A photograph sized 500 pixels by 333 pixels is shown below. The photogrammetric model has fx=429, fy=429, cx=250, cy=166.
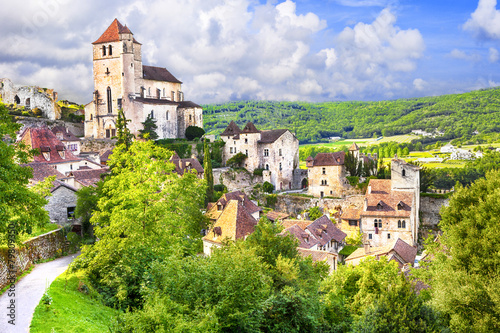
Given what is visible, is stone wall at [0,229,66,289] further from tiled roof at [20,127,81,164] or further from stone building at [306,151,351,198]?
stone building at [306,151,351,198]

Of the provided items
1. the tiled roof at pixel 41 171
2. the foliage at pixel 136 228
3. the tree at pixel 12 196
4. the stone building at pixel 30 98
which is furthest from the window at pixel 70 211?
the stone building at pixel 30 98

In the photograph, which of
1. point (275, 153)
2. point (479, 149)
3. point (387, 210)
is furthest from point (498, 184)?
point (479, 149)

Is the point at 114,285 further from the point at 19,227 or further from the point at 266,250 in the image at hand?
the point at 266,250

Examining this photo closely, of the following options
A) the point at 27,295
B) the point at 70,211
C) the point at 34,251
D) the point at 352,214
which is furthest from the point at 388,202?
the point at 27,295

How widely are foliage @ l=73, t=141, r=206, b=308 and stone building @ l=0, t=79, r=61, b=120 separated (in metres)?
60.3

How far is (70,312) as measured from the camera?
15.8 metres

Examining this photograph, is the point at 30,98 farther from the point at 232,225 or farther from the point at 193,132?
the point at 232,225

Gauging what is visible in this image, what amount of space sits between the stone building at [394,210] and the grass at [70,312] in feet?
116

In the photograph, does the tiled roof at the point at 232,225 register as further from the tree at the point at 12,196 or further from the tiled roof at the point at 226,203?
the tree at the point at 12,196

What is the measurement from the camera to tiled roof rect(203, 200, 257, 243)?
33.7 meters

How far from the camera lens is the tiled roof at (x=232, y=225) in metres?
33.7

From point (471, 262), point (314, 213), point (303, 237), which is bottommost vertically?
point (314, 213)

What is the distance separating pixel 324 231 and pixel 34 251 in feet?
88.4

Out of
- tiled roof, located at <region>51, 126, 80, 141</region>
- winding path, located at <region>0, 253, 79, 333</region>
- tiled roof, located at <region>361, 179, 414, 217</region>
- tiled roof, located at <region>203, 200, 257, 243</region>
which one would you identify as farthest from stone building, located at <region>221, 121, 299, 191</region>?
winding path, located at <region>0, 253, 79, 333</region>
